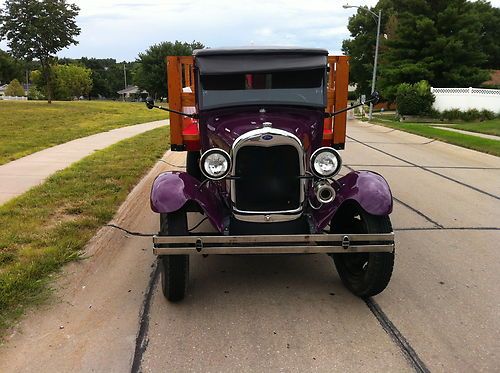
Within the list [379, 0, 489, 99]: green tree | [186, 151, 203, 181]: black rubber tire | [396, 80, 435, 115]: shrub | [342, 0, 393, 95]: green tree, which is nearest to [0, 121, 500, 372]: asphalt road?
[186, 151, 203, 181]: black rubber tire

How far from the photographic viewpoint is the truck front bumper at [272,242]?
3.61m

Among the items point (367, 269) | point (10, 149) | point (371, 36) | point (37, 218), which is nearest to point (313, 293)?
point (367, 269)

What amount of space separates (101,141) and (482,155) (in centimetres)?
1088

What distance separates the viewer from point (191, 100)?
6.22 metres

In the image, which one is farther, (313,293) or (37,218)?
(37,218)

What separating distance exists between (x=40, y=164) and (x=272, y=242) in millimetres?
7445

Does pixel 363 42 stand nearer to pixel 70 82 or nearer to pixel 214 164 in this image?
pixel 70 82

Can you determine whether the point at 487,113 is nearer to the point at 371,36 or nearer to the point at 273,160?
the point at 371,36

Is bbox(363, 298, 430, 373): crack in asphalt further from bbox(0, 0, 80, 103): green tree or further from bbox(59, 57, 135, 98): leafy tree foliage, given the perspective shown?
bbox(59, 57, 135, 98): leafy tree foliage

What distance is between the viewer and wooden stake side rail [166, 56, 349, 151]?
→ 5980 mm

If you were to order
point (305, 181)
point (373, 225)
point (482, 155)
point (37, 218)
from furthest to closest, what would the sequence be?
1. point (482, 155)
2. point (37, 218)
3. point (305, 181)
4. point (373, 225)

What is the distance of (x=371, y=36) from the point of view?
4919cm

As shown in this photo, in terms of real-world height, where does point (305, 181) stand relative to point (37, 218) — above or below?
above

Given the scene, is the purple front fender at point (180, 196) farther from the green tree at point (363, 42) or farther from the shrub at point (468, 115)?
the green tree at point (363, 42)
